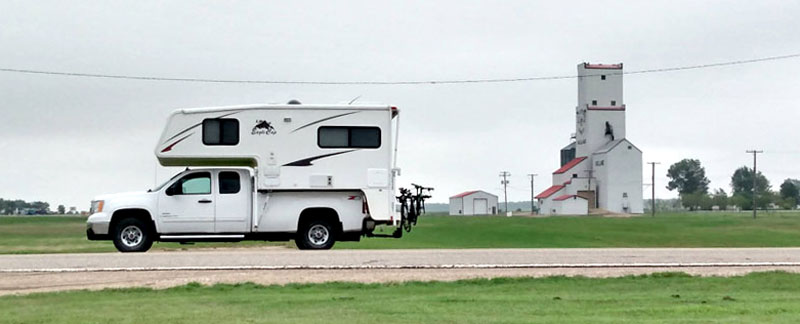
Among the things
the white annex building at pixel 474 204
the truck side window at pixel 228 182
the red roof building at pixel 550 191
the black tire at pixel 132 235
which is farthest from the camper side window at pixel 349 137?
the white annex building at pixel 474 204

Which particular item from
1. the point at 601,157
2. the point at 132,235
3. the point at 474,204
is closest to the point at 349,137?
the point at 132,235

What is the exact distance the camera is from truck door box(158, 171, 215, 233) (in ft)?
71.9

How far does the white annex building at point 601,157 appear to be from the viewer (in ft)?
361

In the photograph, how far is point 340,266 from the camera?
61.1ft

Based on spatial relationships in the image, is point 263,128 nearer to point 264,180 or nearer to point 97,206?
point 264,180

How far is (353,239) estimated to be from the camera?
22.7m

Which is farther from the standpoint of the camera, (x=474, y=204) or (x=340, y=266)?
(x=474, y=204)

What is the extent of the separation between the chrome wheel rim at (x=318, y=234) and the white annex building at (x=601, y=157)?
294 feet

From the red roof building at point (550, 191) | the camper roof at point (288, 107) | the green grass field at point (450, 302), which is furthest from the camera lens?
the red roof building at point (550, 191)

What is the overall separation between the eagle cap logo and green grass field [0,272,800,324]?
587cm

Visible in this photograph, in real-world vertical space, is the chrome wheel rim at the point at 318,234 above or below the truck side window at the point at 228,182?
below

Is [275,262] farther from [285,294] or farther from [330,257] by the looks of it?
[285,294]

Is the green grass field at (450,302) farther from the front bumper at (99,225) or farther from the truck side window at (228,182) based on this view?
the front bumper at (99,225)

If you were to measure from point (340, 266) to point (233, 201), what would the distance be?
4331 mm
